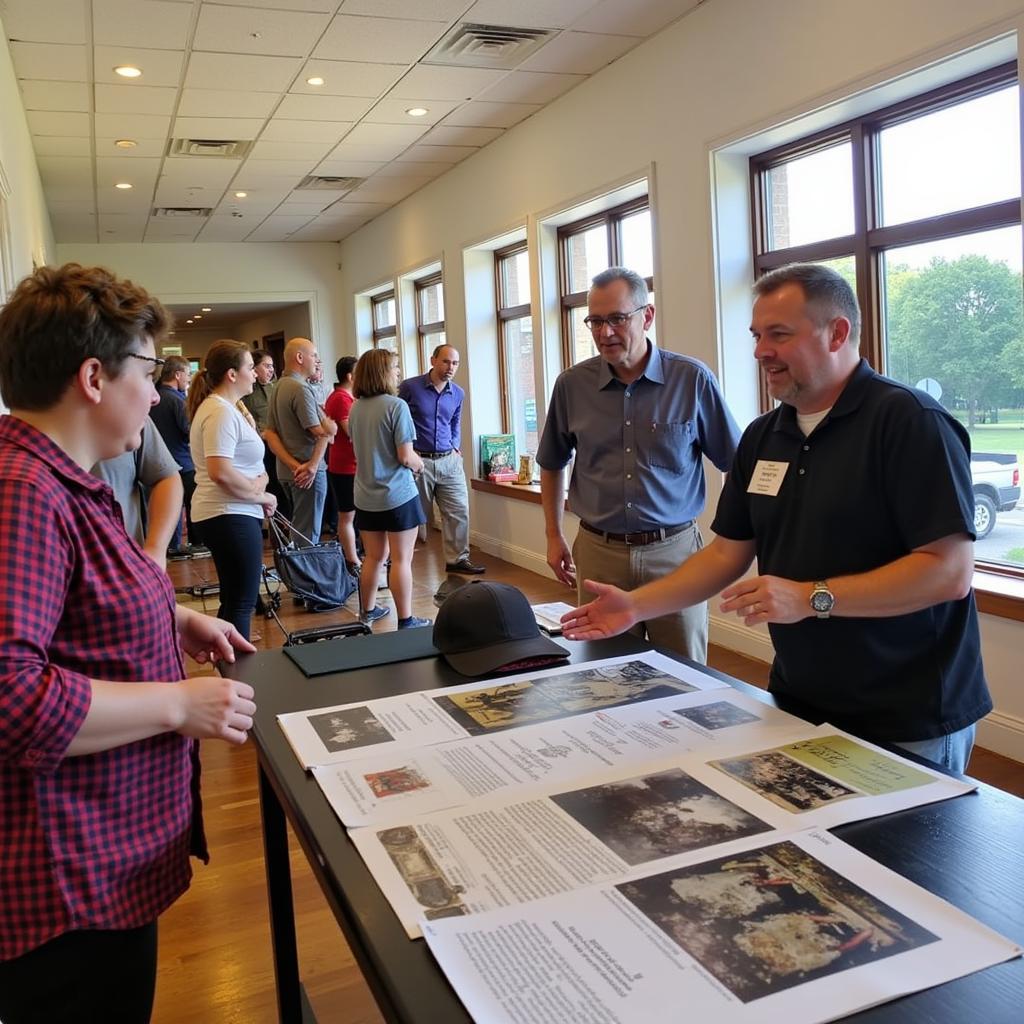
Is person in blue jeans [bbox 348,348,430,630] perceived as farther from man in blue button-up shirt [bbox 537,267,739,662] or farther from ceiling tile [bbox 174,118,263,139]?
ceiling tile [bbox 174,118,263,139]

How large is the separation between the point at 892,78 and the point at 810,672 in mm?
2888

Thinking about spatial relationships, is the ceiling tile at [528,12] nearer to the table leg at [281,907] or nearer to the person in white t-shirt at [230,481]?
the person in white t-shirt at [230,481]

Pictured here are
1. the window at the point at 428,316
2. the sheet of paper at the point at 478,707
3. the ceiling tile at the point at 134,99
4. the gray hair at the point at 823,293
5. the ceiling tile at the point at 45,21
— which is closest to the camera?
the sheet of paper at the point at 478,707

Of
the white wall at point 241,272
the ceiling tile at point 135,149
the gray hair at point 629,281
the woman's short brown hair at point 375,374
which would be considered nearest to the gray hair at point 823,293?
the gray hair at point 629,281

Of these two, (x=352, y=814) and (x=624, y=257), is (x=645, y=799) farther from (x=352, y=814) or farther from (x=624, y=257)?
(x=624, y=257)

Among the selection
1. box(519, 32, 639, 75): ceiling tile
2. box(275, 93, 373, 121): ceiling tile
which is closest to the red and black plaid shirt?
box(519, 32, 639, 75): ceiling tile

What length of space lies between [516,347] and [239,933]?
613cm

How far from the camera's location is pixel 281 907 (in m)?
1.90

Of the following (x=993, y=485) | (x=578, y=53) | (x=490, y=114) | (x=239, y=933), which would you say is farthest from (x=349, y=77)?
(x=239, y=933)

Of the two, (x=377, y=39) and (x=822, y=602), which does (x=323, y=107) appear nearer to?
(x=377, y=39)

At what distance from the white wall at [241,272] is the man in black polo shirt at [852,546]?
10065 mm

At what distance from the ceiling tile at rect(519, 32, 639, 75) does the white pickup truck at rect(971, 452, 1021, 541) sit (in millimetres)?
2960

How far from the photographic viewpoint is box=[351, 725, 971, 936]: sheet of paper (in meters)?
0.99

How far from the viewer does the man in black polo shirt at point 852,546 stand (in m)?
1.46
